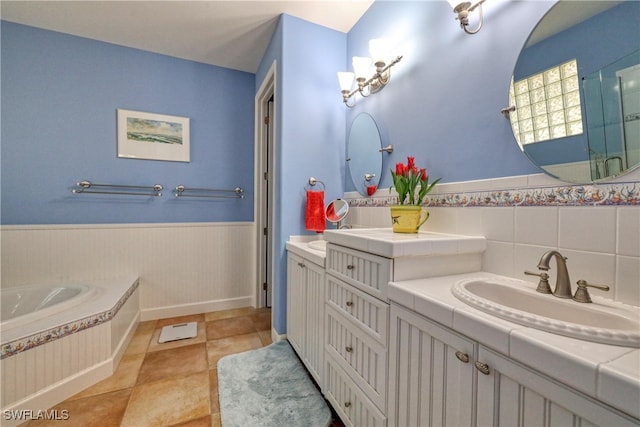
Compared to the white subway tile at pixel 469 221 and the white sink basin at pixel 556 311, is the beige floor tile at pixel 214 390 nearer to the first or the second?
the white sink basin at pixel 556 311

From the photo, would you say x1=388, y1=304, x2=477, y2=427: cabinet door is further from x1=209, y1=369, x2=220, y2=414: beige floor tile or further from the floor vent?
the floor vent

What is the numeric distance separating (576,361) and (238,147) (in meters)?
2.83

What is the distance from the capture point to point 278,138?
1992 millimetres

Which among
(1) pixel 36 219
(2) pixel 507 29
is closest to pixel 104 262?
(1) pixel 36 219

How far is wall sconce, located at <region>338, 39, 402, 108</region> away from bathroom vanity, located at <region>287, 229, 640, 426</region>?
1121mm

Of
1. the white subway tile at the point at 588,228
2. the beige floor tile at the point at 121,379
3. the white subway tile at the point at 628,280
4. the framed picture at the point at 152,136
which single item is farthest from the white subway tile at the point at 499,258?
the framed picture at the point at 152,136

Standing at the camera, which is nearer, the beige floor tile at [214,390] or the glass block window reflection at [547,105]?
the glass block window reflection at [547,105]

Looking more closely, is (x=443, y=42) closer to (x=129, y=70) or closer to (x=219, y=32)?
(x=219, y=32)

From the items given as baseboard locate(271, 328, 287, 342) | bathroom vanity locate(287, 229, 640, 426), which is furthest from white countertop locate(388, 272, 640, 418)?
baseboard locate(271, 328, 287, 342)

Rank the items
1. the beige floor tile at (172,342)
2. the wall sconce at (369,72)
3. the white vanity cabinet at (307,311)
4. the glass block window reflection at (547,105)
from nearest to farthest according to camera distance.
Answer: the glass block window reflection at (547,105)
the white vanity cabinet at (307,311)
the wall sconce at (369,72)
the beige floor tile at (172,342)

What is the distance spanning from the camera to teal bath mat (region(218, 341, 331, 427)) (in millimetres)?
1257

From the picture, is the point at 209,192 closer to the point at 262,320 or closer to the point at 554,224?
the point at 262,320

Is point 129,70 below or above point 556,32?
above

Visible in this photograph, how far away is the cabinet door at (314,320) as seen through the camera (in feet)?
4.50
